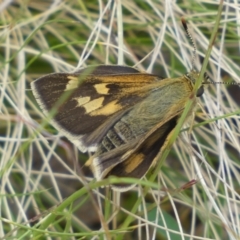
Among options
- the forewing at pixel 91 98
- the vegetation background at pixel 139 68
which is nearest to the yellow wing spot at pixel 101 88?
the forewing at pixel 91 98

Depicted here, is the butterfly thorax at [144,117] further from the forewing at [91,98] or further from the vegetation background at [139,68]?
the vegetation background at [139,68]

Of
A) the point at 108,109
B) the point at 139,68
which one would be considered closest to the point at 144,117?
the point at 108,109

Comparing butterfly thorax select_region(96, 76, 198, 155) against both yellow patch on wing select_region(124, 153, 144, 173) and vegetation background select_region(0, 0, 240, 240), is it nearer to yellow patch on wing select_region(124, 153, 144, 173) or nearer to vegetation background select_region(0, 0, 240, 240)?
yellow patch on wing select_region(124, 153, 144, 173)

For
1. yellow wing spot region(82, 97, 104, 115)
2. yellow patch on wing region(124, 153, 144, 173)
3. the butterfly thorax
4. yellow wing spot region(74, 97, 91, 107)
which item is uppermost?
yellow wing spot region(74, 97, 91, 107)

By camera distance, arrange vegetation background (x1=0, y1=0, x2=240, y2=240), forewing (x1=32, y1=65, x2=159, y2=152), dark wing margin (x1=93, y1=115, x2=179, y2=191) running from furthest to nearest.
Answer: vegetation background (x1=0, y1=0, x2=240, y2=240) → forewing (x1=32, y1=65, x2=159, y2=152) → dark wing margin (x1=93, y1=115, x2=179, y2=191)

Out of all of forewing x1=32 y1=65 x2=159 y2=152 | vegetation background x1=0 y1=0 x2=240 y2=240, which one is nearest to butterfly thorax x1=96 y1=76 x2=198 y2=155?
forewing x1=32 y1=65 x2=159 y2=152

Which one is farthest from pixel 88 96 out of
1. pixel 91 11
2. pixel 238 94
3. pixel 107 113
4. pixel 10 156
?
pixel 238 94

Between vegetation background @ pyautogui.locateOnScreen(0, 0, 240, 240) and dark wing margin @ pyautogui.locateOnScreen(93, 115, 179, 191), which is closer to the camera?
dark wing margin @ pyautogui.locateOnScreen(93, 115, 179, 191)

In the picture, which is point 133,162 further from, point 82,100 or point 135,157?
point 82,100
